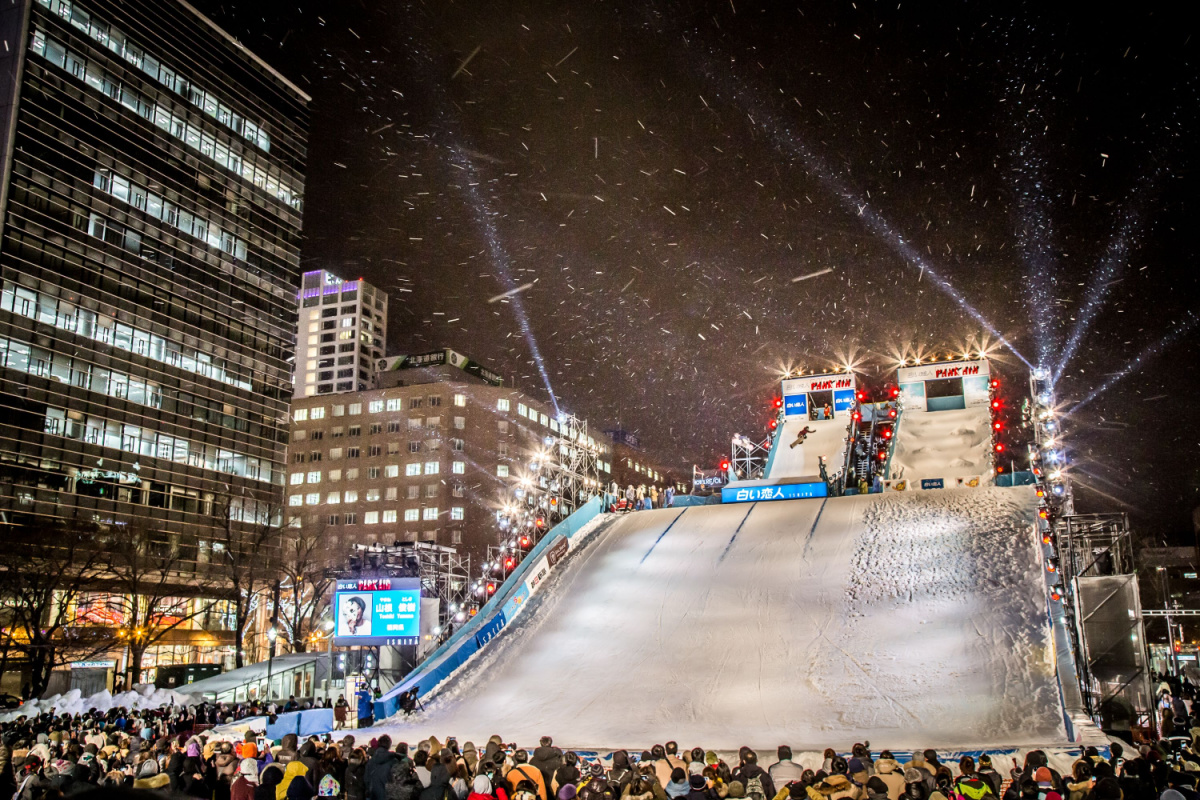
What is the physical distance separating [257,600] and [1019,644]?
178 ft

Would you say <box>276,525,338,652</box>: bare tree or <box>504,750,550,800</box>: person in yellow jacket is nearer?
<box>504,750,550,800</box>: person in yellow jacket

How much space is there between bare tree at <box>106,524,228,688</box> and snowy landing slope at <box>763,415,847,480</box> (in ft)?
96.8

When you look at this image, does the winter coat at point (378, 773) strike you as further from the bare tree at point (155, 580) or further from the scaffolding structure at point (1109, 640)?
the bare tree at point (155, 580)

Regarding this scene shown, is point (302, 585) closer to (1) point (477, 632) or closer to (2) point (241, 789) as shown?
(1) point (477, 632)

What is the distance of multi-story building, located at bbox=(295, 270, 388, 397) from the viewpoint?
14312 centimetres

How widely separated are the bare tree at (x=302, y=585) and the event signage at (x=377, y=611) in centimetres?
1956

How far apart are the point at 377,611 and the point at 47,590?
21485 mm

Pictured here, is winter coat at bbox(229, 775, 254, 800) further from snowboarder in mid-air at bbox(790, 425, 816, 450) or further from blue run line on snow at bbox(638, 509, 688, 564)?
snowboarder in mid-air at bbox(790, 425, 816, 450)

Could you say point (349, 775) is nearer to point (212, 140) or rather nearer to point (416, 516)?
point (212, 140)

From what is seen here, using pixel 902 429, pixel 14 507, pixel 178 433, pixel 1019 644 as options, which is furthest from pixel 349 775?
pixel 178 433

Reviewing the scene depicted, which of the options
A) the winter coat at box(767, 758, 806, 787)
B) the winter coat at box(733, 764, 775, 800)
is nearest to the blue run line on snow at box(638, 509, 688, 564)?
the winter coat at box(767, 758, 806, 787)

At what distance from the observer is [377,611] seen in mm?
27562

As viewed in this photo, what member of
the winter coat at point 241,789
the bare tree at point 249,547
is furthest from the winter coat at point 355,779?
the bare tree at point 249,547

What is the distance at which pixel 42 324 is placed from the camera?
54406 mm
